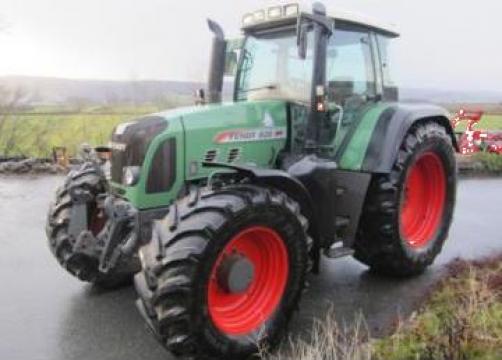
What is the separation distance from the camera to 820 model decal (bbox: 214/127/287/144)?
5.55 m

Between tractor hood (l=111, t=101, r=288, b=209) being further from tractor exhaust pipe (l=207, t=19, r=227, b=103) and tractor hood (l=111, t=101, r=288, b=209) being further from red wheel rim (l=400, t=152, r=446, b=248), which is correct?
red wheel rim (l=400, t=152, r=446, b=248)

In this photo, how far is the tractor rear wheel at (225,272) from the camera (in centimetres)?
427

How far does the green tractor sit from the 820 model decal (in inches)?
0.5

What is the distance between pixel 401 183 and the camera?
20.3 feet

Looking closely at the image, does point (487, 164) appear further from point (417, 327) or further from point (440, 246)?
point (417, 327)

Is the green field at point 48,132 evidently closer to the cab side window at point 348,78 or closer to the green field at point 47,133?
the green field at point 47,133

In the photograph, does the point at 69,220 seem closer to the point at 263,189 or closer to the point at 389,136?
the point at 263,189

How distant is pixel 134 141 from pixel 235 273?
1.39 meters

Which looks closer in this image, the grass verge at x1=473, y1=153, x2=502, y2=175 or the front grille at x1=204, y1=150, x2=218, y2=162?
the front grille at x1=204, y1=150, x2=218, y2=162

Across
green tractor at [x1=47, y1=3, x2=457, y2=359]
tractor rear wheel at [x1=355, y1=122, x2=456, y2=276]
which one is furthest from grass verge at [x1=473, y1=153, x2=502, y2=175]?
tractor rear wheel at [x1=355, y1=122, x2=456, y2=276]

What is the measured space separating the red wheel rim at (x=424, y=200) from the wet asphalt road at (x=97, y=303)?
0.43 meters

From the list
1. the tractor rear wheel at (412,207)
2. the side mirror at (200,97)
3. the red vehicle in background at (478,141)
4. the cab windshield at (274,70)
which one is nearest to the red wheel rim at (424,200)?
the tractor rear wheel at (412,207)

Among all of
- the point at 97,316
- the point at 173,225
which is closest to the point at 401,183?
the point at 173,225

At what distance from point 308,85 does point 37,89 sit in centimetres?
2077
